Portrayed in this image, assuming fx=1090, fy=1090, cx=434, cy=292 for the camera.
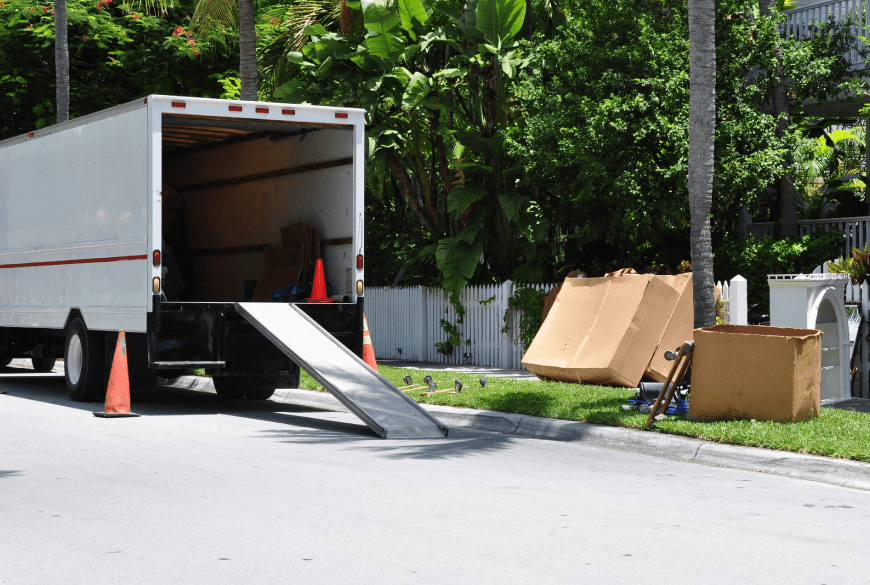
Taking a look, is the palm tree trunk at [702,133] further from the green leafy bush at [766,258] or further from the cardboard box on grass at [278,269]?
the green leafy bush at [766,258]

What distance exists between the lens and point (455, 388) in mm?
13398

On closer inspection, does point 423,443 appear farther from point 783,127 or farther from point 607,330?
point 783,127

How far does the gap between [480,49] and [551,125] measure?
101 inches

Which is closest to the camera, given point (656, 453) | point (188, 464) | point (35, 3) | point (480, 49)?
point (188, 464)

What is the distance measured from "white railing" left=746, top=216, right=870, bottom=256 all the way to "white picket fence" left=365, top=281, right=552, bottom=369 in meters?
4.89

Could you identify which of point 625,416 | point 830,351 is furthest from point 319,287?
Answer: point 830,351

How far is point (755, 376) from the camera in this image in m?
10.2

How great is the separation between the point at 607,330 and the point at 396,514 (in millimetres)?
7570

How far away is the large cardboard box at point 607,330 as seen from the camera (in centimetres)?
1359

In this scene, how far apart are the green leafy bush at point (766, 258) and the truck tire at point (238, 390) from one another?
7534 millimetres

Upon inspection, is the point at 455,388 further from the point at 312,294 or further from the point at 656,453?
the point at 656,453

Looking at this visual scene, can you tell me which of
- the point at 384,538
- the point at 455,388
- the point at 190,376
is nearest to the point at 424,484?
the point at 384,538

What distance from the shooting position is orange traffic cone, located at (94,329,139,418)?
1216 centimetres

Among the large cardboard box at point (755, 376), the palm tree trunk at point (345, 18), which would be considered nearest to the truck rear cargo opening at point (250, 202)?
the large cardboard box at point (755, 376)
